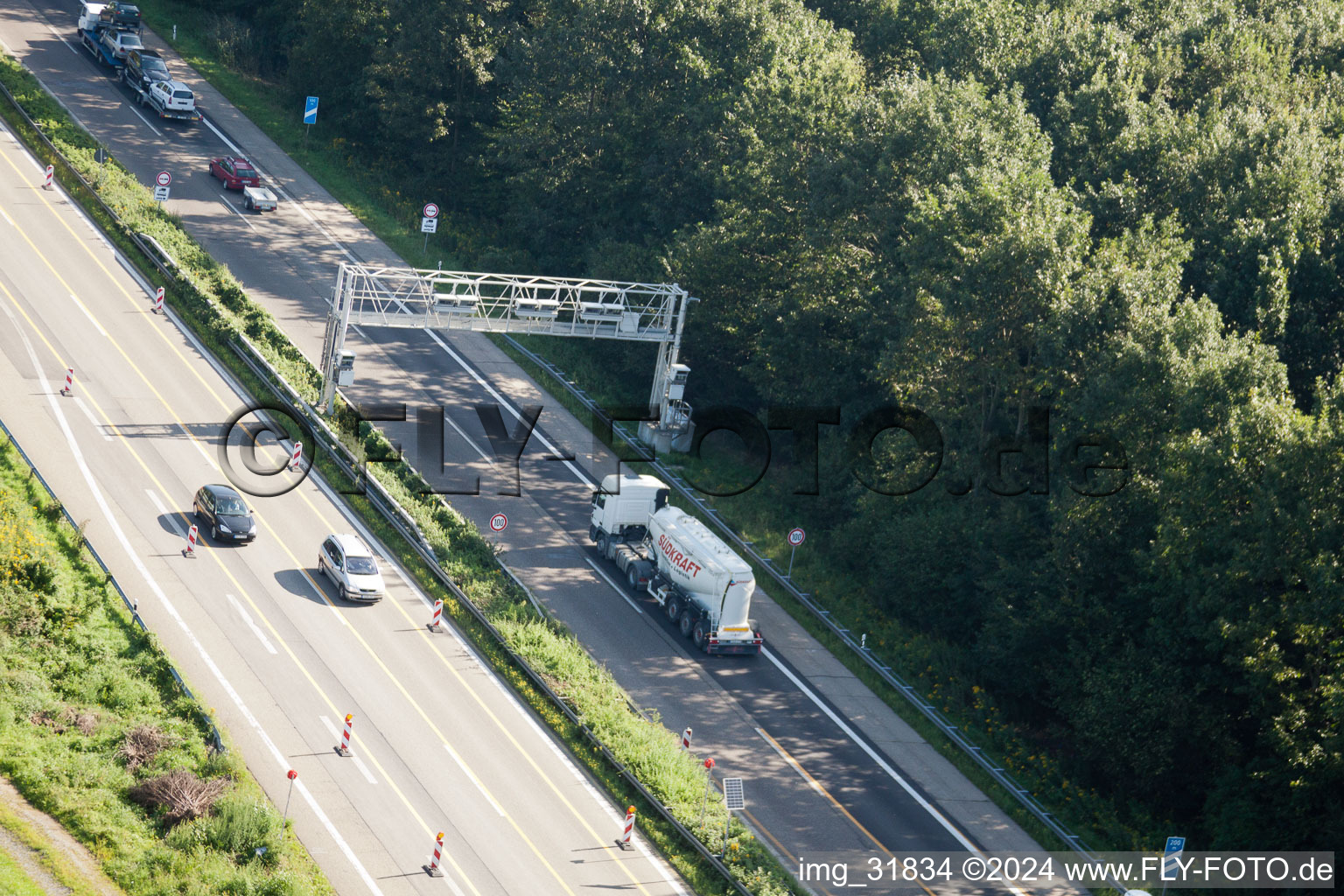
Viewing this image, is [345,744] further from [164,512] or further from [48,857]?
[164,512]

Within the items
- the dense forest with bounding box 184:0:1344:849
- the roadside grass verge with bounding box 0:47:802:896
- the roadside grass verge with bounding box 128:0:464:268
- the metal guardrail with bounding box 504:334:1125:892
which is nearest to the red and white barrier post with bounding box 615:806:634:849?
the roadside grass verge with bounding box 0:47:802:896

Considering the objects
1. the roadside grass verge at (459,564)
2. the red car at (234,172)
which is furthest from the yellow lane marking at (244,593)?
the red car at (234,172)

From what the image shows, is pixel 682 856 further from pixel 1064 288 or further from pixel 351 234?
pixel 351 234

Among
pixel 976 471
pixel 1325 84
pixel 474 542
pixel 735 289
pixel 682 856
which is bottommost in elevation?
pixel 682 856

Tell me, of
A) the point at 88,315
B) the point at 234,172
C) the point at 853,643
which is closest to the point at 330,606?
the point at 853,643

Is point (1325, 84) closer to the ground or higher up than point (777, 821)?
higher up

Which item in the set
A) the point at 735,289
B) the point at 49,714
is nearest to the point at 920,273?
the point at 735,289
